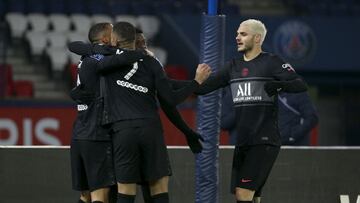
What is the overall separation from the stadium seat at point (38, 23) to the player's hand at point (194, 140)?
9.54m

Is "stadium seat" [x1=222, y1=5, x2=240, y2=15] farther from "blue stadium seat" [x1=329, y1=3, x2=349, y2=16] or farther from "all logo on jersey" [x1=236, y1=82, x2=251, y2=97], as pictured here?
"all logo on jersey" [x1=236, y1=82, x2=251, y2=97]

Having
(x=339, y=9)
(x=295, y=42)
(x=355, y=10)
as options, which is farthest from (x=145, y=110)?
(x=355, y=10)

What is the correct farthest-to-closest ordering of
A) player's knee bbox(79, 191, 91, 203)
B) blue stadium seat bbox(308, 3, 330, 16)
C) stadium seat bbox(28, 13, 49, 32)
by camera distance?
1. blue stadium seat bbox(308, 3, 330, 16)
2. stadium seat bbox(28, 13, 49, 32)
3. player's knee bbox(79, 191, 91, 203)

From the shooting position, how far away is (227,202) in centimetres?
952

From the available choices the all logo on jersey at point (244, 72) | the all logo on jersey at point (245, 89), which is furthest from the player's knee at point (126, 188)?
the all logo on jersey at point (244, 72)

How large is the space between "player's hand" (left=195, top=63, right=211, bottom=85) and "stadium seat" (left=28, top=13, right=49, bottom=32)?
9.52 meters

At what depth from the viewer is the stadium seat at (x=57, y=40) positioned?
1702 centimetres

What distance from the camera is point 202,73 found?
→ 8.11m

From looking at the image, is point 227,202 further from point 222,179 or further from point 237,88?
point 237,88

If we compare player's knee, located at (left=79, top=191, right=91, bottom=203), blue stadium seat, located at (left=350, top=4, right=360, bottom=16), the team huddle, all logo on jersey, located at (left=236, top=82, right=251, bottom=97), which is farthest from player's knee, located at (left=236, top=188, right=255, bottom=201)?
blue stadium seat, located at (left=350, top=4, right=360, bottom=16)

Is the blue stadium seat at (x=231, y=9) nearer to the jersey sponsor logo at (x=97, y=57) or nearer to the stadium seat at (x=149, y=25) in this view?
the stadium seat at (x=149, y=25)

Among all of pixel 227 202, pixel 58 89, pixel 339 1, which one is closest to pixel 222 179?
pixel 227 202

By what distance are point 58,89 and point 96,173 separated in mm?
8625

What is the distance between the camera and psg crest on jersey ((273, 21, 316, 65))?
17906 mm
